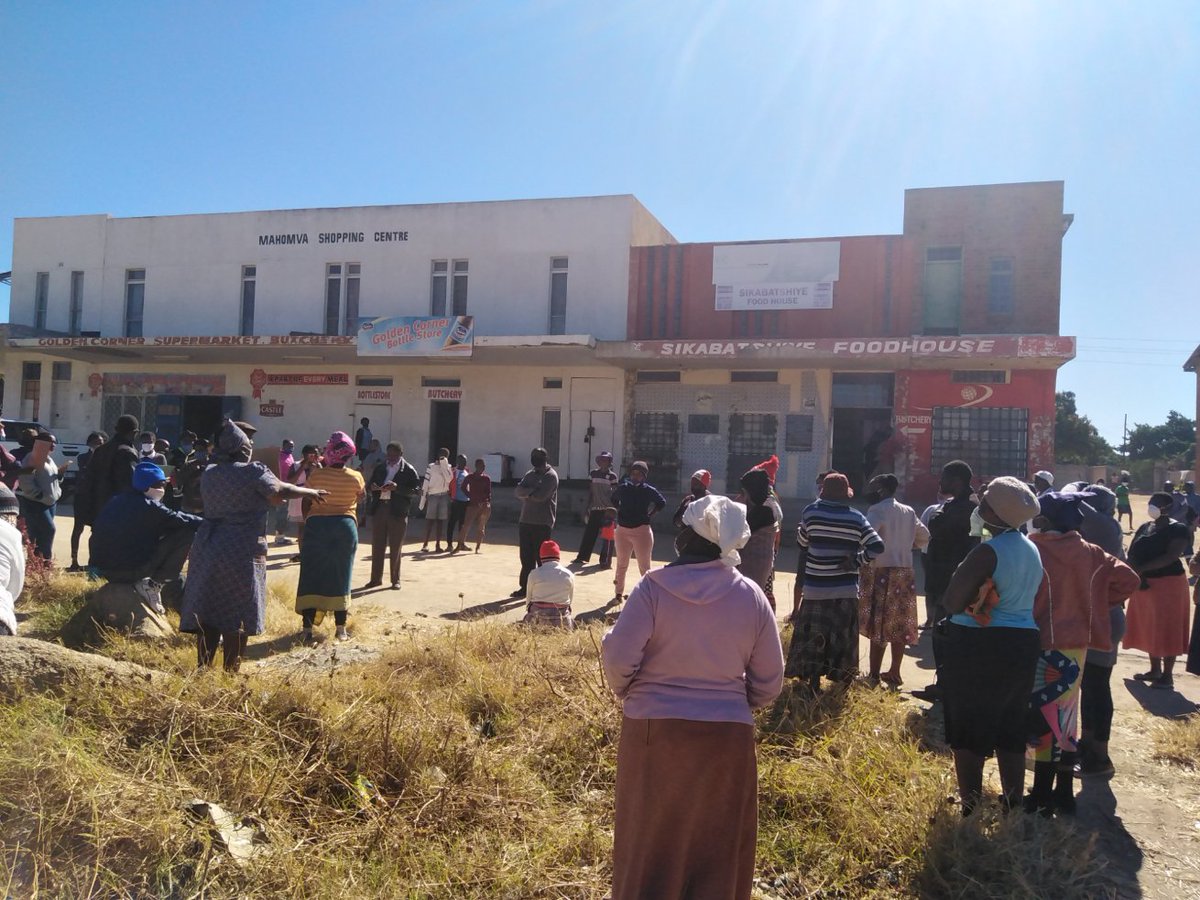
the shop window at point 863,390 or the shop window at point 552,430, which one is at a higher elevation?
the shop window at point 863,390

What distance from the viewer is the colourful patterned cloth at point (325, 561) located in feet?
21.7

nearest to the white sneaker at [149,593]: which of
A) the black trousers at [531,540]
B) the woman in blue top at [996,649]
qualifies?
the black trousers at [531,540]

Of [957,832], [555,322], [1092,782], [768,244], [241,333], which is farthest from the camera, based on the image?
[241,333]

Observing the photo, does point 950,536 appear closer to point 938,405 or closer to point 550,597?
point 550,597

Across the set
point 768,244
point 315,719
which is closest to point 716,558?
point 315,719

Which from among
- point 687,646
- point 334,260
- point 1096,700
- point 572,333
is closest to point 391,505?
point 1096,700

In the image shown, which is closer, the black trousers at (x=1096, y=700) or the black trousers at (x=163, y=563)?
the black trousers at (x=1096, y=700)

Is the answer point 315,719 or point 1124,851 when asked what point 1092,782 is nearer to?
point 1124,851

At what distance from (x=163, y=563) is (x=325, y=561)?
1170mm

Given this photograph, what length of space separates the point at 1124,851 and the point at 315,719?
3.84m

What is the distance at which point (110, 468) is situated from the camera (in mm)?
7961

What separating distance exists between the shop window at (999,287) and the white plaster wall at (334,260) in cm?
848

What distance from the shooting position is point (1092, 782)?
15.3 ft

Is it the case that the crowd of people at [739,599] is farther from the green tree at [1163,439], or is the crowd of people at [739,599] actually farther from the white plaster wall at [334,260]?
the green tree at [1163,439]
